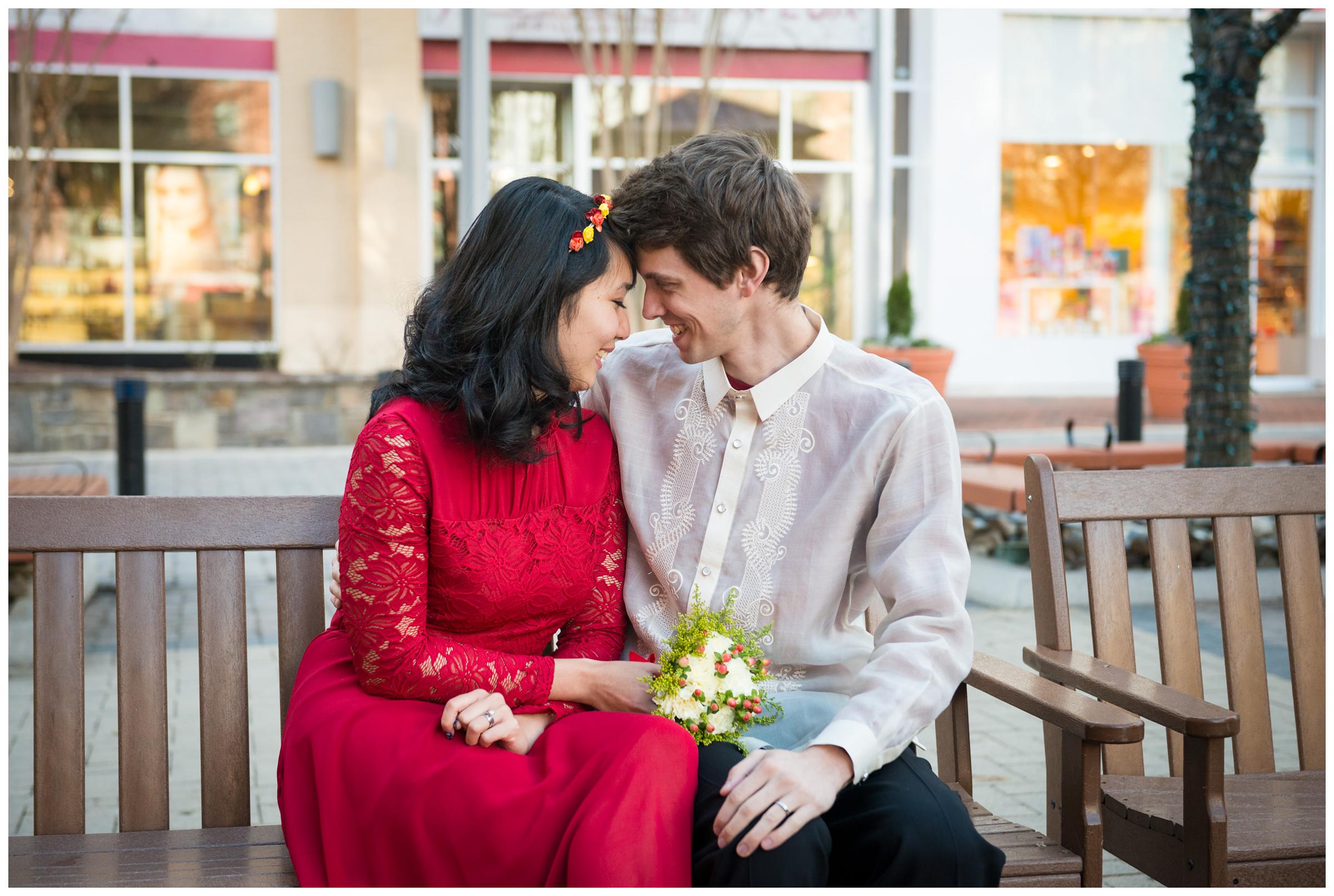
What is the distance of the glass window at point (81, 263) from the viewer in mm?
14539

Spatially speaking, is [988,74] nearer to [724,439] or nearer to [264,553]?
[264,553]

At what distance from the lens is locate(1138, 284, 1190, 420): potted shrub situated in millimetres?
13805

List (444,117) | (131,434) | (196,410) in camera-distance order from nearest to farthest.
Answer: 1. (131,434)
2. (196,410)
3. (444,117)

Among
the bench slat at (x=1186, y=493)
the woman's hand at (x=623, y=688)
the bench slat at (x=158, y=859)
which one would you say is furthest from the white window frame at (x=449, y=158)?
the woman's hand at (x=623, y=688)

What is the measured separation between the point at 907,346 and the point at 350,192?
6613mm

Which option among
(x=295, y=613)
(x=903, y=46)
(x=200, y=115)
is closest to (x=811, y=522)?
(x=295, y=613)

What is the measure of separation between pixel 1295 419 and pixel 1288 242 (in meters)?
4.21

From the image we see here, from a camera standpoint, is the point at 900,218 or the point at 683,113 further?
the point at 900,218

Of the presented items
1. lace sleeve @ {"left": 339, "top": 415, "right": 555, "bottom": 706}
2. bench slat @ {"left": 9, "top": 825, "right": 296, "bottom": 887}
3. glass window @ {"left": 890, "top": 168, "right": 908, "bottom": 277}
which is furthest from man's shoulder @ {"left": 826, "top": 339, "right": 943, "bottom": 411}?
glass window @ {"left": 890, "top": 168, "right": 908, "bottom": 277}

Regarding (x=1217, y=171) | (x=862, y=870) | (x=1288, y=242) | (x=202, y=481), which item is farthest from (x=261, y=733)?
(x=1288, y=242)

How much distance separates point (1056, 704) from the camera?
2275 mm

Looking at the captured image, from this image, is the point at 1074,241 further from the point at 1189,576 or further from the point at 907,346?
the point at 1189,576

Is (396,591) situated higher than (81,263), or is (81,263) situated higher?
(81,263)

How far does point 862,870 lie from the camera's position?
2.11 metres
